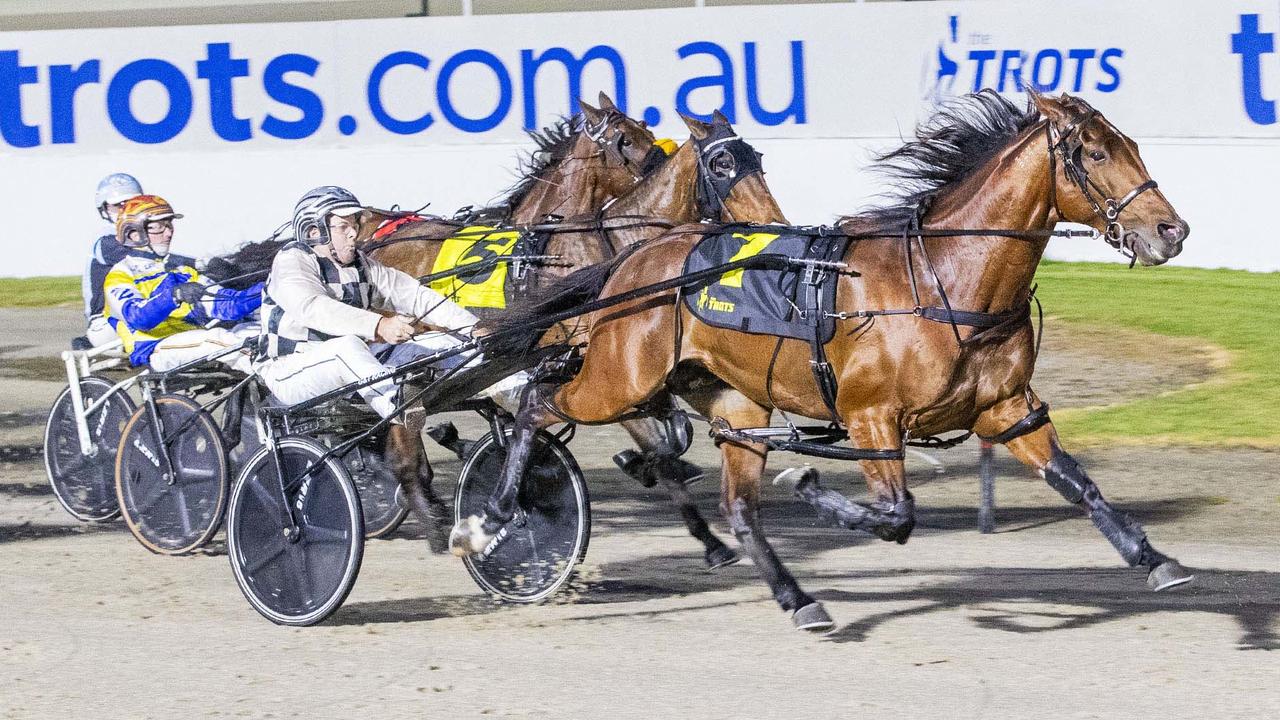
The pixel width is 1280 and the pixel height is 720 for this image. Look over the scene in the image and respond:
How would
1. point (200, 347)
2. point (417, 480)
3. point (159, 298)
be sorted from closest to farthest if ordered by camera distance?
point (417, 480) < point (200, 347) < point (159, 298)

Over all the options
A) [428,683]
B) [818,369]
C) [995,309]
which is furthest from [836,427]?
[428,683]

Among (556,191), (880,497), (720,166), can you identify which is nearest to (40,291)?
(556,191)

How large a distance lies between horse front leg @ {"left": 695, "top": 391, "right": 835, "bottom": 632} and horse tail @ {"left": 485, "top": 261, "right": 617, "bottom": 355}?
27.1 inches

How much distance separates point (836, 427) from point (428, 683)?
1.69 meters

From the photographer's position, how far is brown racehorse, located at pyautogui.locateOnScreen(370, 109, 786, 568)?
22.3ft

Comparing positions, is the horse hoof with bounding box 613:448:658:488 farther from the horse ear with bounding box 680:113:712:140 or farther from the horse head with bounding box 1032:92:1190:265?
the horse head with bounding box 1032:92:1190:265

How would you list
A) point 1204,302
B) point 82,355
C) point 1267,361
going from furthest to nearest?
point 1204,302 → point 1267,361 → point 82,355

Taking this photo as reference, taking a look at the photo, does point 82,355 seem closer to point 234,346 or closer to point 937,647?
point 234,346

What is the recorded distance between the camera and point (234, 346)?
704cm

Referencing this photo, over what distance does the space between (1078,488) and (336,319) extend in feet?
8.95

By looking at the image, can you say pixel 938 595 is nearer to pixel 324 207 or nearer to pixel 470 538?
pixel 470 538

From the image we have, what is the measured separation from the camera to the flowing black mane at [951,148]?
5699 mm

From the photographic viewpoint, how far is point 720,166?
7.52 meters

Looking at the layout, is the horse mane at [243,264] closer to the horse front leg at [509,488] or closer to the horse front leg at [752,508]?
the horse front leg at [509,488]
